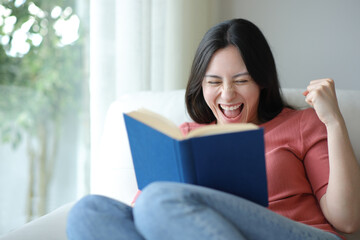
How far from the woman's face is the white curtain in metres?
0.56

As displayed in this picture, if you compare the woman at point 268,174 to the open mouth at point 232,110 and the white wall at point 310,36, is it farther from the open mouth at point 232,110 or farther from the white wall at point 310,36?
the white wall at point 310,36

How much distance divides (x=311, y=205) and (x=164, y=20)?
144cm

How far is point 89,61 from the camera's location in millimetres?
2211

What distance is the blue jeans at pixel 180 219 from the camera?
0.82m

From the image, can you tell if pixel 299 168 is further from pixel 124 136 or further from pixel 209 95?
pixel 124 136

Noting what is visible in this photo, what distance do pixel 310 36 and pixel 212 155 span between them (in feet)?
5.15

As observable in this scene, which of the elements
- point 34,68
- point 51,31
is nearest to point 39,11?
point 51,31

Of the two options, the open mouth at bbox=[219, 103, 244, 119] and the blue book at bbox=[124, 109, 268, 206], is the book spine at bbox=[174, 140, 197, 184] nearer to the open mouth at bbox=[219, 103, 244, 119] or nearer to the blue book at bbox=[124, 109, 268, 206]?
the blue book at bbox=[124, 109, 268, 206]

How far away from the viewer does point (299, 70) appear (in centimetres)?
231

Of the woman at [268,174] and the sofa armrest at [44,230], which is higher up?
the woman at [268,174]

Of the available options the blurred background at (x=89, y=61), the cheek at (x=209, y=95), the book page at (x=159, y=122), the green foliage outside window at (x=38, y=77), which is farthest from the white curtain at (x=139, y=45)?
the book page at (x=159, y=122)

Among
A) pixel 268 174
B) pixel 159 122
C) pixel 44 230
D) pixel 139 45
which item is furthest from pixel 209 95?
pixel 139 45

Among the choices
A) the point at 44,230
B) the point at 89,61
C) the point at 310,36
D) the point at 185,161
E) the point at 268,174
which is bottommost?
the point at 44,230

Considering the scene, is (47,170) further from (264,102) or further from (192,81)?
(264,102)
